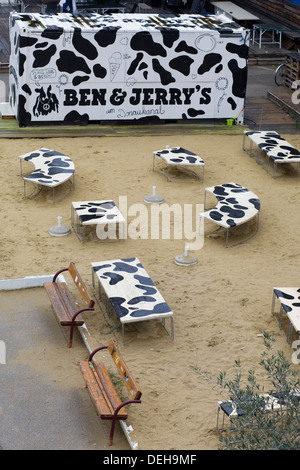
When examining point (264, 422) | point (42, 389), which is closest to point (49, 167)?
point (42, 389)

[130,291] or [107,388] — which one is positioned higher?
[130,291]

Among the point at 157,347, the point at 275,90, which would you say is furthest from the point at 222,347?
the point at 275,90

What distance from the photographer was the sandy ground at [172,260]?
939 centimetres

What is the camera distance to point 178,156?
15.6m

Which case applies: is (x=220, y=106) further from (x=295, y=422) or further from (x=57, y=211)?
(x=295, y=422)

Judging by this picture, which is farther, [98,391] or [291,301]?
[291,301]

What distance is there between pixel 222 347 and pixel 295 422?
296 cm

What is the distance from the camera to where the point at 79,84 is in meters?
18.0

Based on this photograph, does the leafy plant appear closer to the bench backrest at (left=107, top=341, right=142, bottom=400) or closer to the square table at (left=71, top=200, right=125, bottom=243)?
the bench backrest at (left=107, top=341, right=142, bottom=400)

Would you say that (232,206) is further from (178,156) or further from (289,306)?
(289,306)

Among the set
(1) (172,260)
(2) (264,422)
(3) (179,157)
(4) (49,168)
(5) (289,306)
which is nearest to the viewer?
(2) (264,422)

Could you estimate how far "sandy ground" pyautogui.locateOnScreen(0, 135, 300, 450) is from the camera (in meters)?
9.39

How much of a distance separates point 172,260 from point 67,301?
2.45 metres

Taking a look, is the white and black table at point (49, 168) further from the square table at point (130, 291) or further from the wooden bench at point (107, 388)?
the wooden bench at point (107, 388)
